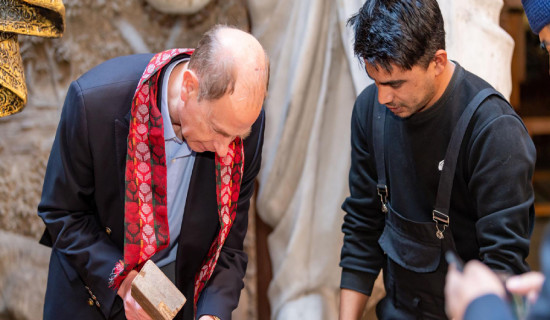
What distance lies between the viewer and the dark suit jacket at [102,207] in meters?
1.69

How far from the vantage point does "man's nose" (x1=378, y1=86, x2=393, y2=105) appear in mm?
1668

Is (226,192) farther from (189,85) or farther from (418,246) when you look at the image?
(418,246)

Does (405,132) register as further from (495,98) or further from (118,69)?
(118,69)

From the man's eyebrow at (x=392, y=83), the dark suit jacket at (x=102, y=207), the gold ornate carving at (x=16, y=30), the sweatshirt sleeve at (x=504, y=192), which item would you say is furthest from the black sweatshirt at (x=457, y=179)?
the gold ornate carving at (x=16, y=30)

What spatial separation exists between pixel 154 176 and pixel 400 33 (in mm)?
686

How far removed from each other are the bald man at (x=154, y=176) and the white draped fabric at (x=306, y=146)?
69 centimetres

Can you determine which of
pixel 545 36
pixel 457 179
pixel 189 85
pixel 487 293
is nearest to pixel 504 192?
pixel 457 179

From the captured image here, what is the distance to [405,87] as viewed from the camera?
1.65m

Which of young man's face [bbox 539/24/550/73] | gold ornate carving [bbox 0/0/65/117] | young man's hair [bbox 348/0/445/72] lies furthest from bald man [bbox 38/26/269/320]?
young man's face [bbox 539/24/550/73]

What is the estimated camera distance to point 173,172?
5.78 feet

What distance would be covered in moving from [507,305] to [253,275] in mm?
1809

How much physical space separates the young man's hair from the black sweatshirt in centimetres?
13

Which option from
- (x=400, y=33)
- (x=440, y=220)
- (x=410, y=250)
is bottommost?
(x=410, y=250)

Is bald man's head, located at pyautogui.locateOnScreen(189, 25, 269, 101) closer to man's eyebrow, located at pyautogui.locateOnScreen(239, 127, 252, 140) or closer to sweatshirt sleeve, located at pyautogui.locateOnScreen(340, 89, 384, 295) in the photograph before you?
man's eyebrow, located at pyautogui.locateOnScreen(239, 127, 252, 140)
